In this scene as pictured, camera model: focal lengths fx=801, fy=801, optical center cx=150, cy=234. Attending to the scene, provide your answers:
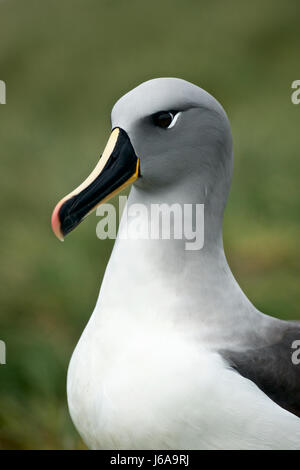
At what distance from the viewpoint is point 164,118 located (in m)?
1.94

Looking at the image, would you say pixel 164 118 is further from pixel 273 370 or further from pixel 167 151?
pixel 273 370

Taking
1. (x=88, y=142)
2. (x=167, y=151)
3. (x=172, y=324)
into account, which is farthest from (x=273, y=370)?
(x=88, y=142)

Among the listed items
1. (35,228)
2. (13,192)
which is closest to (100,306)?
(35,228)

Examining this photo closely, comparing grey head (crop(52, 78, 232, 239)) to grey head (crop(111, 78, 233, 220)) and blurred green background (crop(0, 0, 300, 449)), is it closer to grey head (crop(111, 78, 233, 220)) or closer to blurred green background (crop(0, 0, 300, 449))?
grey head (crop(111, 78, 233, 220))

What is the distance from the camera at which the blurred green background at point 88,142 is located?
3502mm

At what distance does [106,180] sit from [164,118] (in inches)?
8.2

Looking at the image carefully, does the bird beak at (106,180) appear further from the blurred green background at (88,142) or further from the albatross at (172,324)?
the blurred green background at (88,142)

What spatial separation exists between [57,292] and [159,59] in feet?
12.2

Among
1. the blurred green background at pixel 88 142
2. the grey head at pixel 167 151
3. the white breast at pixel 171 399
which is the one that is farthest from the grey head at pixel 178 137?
the blurred green background at pixel 88 142

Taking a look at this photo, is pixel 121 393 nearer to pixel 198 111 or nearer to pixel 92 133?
pixel 198 111

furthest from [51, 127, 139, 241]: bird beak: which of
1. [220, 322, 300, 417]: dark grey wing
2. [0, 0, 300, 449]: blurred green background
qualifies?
[0, 0, 300, 449]: blurred green background

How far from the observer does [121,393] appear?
188 cm

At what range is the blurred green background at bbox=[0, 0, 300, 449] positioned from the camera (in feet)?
11.5

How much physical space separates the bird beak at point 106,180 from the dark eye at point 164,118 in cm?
8
